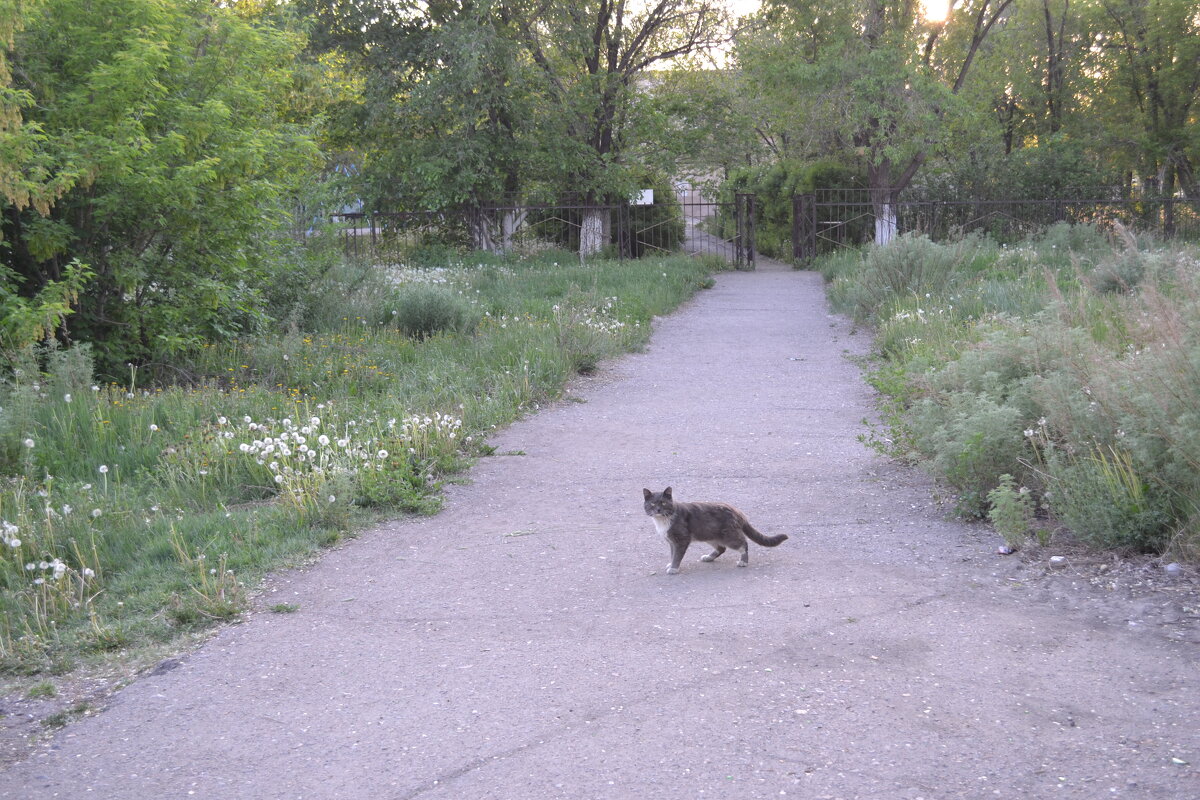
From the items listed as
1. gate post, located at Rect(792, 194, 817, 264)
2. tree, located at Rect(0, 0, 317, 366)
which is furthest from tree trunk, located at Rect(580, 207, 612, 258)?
tree, located at Rect(0, 0, 317, 366)

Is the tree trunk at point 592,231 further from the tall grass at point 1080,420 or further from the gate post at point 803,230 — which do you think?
the tall grass at point 1080,420

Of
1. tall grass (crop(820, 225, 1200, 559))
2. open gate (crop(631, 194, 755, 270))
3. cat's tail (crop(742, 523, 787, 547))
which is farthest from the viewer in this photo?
open gate (crop(631, 194, 755, 270))

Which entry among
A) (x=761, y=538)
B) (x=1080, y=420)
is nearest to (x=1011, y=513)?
(x=1080, y=420)

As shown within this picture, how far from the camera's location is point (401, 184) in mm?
24797

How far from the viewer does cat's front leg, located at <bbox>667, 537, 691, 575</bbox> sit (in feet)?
18.6

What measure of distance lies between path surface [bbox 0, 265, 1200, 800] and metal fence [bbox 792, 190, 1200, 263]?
2115cm

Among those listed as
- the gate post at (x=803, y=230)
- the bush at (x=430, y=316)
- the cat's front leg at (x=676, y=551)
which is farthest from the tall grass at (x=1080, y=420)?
the gate post at (x=803, y=230)

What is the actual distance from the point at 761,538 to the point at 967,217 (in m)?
23.6

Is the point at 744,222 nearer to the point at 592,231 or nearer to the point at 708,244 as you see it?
the point at 708,244

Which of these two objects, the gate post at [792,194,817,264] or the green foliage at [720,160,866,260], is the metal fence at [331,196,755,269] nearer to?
the gate post at [792,194,817,264]

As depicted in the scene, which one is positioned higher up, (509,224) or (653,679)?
(509,224)

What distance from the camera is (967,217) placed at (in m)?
26.9

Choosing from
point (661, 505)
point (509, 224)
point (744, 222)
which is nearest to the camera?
point (661, 505)

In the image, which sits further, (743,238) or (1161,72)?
(1161,72)
